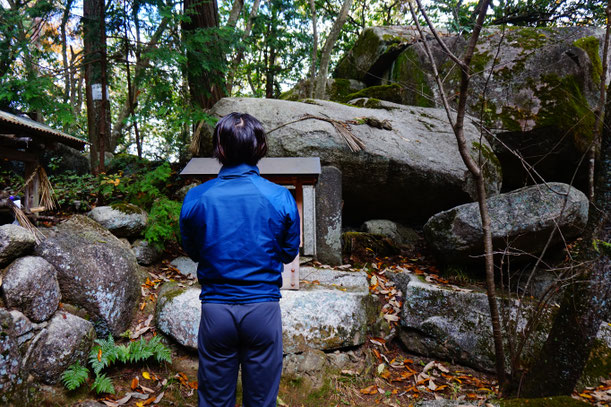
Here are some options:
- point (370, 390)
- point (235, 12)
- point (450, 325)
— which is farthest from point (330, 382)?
point (235, 12)

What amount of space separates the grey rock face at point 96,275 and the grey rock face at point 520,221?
Answer: 4.44 m

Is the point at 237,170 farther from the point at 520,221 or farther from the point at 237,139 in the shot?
the point at 520,221

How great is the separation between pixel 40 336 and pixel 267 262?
111 inches

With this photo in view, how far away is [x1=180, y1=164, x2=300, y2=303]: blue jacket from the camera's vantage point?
196cm

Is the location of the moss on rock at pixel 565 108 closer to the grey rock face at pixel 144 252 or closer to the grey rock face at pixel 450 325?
the grey rock face at pixel 450 325

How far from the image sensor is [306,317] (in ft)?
13.6

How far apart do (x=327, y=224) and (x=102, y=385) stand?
3.60 meters

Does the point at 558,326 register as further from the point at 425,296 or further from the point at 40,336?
the point at 40,336

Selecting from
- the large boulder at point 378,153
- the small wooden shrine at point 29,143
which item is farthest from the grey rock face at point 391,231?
the small wooden shrine at point 29,143

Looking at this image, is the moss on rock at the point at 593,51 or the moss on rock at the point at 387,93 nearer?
the moss on rock at the point at 593,51

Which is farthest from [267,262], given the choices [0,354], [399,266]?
[399,266]

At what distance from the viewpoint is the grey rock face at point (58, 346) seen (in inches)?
126

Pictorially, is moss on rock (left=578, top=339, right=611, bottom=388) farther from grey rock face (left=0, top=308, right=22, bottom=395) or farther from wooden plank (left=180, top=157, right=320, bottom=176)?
grey rock face (left=0, top=308, right=22, bottom=395)

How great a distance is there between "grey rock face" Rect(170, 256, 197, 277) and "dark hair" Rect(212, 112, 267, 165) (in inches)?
142
